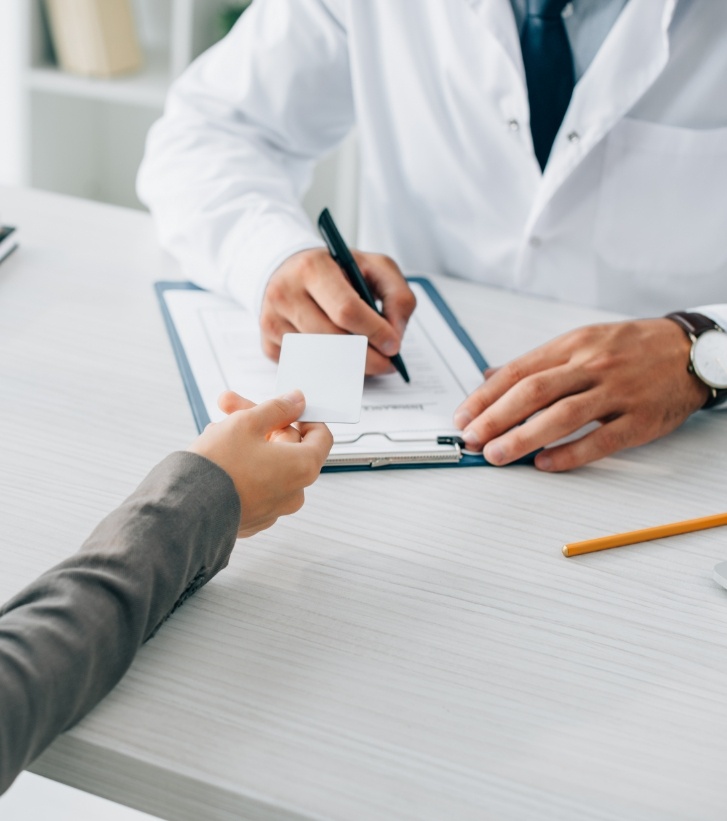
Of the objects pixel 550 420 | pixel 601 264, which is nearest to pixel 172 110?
pixel 601 264

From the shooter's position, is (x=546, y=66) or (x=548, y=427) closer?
(x=548, y=427)

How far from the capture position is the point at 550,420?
0.77m

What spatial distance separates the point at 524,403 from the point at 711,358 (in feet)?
0.70

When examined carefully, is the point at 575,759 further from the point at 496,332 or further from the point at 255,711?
the point at 496,332

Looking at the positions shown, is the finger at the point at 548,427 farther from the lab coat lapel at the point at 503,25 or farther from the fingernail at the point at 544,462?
the lab coat lapel at the point at 503,25

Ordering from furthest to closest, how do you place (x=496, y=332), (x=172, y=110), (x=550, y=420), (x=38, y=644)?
(x=172, y=110)
(x=496, y=332)
(x=550, y=420)
(x=38, y=644)

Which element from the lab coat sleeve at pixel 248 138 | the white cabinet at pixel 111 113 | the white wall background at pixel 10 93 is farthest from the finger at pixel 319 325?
the white wall background at pixel 10 93

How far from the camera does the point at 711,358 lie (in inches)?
34.3

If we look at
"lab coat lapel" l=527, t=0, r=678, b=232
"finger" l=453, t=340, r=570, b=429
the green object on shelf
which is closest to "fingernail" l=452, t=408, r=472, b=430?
"finger" l=453, t=340, r=570, b=429

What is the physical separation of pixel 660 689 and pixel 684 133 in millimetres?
763

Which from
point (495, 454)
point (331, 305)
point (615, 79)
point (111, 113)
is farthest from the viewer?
point (111, 113)

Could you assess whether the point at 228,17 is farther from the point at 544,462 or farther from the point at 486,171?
the point at 544,462

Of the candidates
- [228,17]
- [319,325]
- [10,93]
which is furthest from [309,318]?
[10,93]

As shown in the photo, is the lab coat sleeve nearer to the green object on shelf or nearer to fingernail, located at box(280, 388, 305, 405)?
fingernail, located at box(280, 388, 305, 405)
